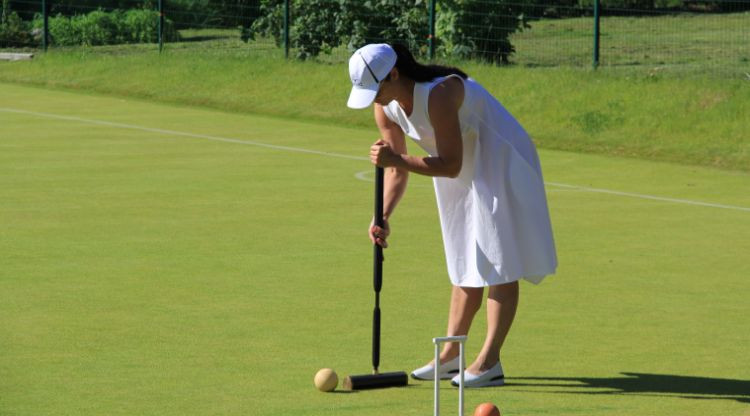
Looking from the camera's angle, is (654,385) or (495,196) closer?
(495,196)

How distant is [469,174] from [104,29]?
26.1m

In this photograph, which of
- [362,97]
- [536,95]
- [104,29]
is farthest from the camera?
[104,29]

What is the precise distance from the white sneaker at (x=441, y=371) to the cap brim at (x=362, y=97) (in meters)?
1.37

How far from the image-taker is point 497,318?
7496mm

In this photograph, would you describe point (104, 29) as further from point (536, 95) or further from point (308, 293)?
point (308, 293)

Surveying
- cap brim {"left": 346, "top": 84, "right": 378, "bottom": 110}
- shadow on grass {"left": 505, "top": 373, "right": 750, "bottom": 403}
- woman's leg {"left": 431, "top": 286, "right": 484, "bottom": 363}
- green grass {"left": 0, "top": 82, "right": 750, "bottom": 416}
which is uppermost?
cap brim {"left": 346, "top": 84, "right": 378, "bottom": 110}

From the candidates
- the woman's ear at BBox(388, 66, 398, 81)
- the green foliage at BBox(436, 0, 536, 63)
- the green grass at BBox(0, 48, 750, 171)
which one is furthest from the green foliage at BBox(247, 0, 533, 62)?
the woman's ear at BBox(388, 66, 398, 81)

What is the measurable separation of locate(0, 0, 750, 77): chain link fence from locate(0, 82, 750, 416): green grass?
7356mm

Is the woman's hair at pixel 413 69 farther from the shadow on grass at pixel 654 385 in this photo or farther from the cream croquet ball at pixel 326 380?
the shadow on grass at pixel 654 385

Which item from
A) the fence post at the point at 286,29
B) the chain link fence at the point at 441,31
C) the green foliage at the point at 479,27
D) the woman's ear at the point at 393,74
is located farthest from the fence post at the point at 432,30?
the woman's ear at the point at 393,74

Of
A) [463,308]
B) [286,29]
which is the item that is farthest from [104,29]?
[463,308]

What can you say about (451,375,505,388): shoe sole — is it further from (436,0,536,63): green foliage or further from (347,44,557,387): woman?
(436,0,536,63): green foliage

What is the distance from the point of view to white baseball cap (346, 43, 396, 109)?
705 cm

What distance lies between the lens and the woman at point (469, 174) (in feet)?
23.5
